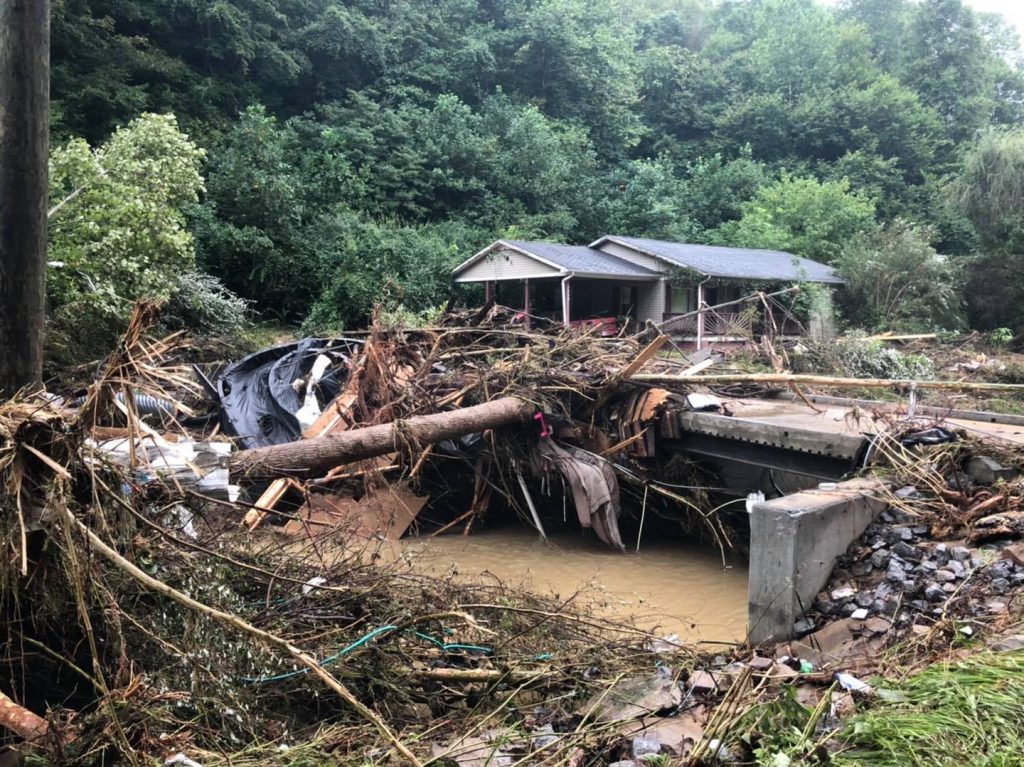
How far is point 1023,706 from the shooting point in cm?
289

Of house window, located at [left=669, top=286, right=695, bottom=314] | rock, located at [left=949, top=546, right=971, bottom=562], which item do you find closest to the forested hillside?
house window, located at [left=669, top=286, right=695, bottom=314]

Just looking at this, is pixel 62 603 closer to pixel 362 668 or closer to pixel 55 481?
pixel 55 481

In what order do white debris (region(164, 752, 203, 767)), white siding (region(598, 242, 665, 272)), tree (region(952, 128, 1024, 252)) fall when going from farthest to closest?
tree (region(952, 128, 1024, 252)) → white siding (region(598, 242, 665, 272)) → white debris (region(164, 752, 203, 767))

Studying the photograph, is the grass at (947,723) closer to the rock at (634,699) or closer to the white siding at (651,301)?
the rock at (634,699)

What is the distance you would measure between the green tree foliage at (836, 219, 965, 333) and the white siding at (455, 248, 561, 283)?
10389mm

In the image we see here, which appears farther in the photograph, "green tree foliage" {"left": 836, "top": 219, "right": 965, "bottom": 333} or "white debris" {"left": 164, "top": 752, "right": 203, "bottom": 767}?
"green tree foliage" {"left": 836, "top": 219, "right": 965, "bottom": 333}

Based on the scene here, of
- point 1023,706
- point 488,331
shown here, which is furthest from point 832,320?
point 1023,706

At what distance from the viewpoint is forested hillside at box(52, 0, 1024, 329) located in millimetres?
22078

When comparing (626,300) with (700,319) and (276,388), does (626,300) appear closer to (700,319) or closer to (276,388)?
(700,319)

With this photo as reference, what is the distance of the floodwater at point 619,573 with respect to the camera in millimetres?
6699

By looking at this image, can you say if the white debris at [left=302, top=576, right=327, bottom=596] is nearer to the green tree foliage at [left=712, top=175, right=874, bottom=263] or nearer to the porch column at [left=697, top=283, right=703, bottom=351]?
the porch column at [left=697, top=283, right=703, bottom=351]

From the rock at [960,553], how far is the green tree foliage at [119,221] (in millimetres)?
10491

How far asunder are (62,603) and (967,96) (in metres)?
51.7

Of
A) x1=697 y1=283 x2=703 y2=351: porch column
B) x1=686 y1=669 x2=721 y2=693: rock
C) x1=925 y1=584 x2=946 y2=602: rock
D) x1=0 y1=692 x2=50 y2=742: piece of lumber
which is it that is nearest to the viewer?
x1=0 y1=692 x2=50 y2=742: piece of lumber
